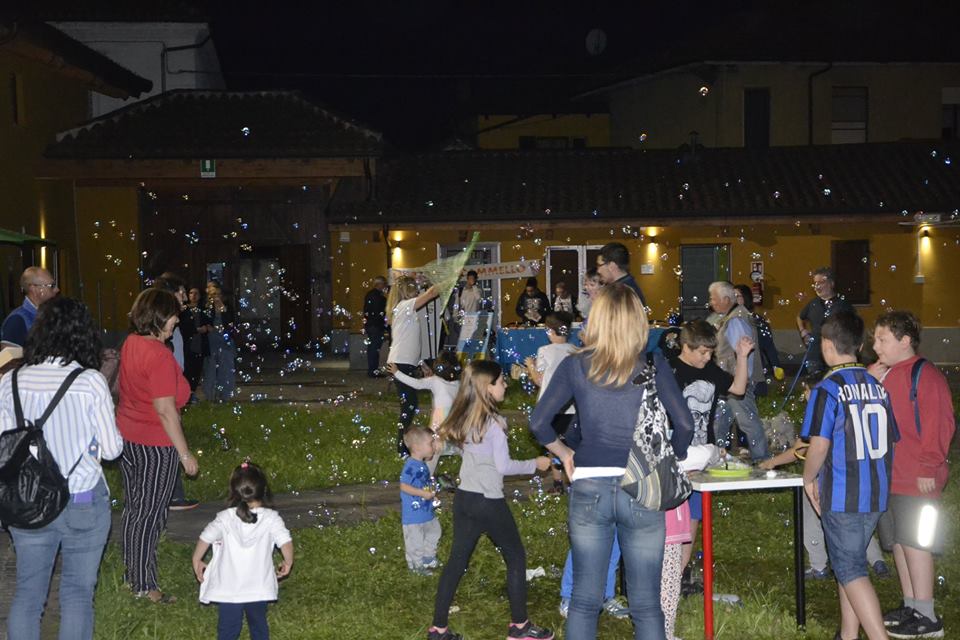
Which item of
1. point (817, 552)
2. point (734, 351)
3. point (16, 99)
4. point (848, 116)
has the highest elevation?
point (848, 116)

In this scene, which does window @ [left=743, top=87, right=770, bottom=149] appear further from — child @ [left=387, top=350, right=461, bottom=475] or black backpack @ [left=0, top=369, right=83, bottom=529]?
black backpack @ [left=0, top=369, right=83, bottom=529]

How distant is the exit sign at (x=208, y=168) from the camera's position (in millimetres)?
24344

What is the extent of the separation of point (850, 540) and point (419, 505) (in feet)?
9.40

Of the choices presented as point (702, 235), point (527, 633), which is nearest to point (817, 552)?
point (527, 633)

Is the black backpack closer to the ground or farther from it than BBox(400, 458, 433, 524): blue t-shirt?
farther from it

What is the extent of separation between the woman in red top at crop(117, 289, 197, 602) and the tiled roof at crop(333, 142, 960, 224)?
1776cm

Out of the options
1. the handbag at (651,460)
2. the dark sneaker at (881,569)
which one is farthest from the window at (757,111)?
the handbag at (651,460)

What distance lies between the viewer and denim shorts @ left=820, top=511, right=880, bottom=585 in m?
5.89

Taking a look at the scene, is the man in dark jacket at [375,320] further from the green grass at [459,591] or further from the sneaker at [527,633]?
the sneaker at [527,633]

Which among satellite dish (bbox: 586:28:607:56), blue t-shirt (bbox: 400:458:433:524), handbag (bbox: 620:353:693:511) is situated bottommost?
blue t-shirt (bbox: 400:458:433:524)

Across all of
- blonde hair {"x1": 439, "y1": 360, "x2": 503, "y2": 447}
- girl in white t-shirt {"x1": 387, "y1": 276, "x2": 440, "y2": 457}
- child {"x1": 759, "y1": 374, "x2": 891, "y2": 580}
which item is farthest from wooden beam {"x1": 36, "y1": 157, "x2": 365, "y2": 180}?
blonde hair {"x1": 439, "y1": 360, "x2": 503, "y2": 447}

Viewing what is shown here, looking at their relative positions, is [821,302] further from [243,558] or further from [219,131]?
[219,131]

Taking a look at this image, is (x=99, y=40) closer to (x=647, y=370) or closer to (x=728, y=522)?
(x=728, y=522)

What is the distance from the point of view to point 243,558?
5844mm
